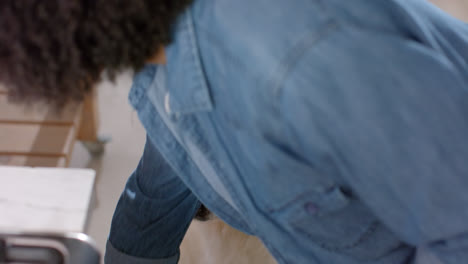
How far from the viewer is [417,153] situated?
1.23 ft

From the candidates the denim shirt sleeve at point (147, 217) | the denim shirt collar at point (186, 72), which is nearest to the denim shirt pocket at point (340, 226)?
the denim shirt collar at point (186, 72)

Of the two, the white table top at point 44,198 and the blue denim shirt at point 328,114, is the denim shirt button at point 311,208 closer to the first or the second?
the blue denim shirt at point 328,114

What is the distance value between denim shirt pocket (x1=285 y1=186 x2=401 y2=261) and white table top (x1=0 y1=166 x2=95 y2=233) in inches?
10.8

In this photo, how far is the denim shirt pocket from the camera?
1.55 feet

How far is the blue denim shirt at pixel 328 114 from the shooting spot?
0.36 meters

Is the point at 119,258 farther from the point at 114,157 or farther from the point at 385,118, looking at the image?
the point at 385,118

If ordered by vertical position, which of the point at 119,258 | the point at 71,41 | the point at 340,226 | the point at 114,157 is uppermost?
the point at 71,41

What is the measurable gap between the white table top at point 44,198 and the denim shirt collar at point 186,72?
0.18 metres

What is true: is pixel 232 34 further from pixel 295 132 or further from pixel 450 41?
pixel 450 41

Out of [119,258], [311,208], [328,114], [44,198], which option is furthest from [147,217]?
[328,114]

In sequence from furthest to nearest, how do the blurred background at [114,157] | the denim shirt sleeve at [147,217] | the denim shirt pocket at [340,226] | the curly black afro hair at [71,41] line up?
the blurred background at [114,157]
the denim shirt sleeve at [147,217]
the denim shirt pocket at [340,226]
the curly black afro hair at [71,41]

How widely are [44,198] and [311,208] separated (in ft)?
1.14

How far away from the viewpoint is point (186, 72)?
17.4 inches

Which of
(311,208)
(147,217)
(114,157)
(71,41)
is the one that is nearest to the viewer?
(71,41)
